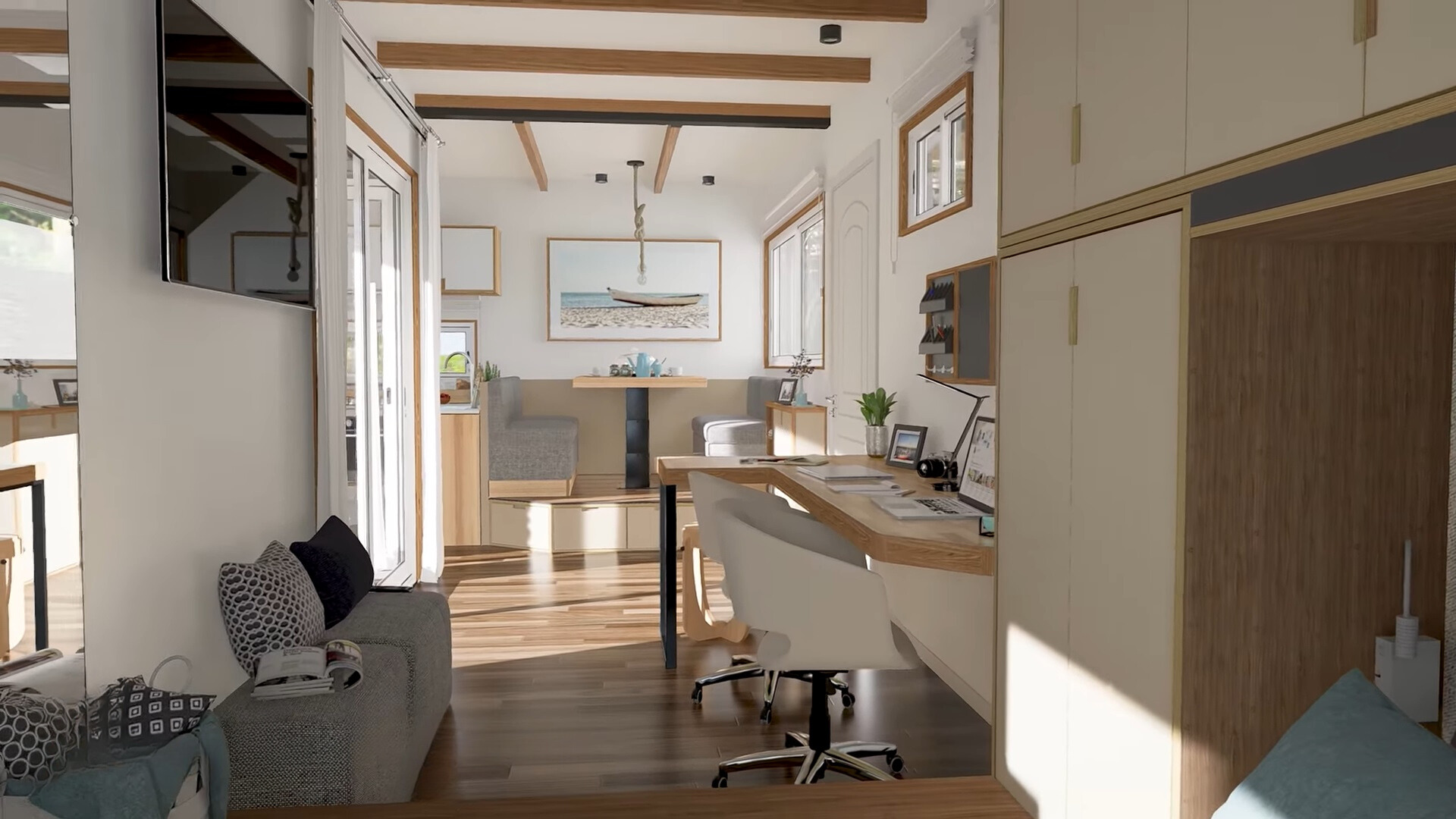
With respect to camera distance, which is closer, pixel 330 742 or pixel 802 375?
pixel 330 742

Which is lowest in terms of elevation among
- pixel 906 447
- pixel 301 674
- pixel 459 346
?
pixel 301 674

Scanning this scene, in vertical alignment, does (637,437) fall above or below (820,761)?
above

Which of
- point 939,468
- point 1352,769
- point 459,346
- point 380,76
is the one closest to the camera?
point 1352,769

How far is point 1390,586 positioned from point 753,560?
4.62 ft

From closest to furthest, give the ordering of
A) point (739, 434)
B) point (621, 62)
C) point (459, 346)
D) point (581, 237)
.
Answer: point (621, 62)
point (739, 434)
point (459, 346)
point (581, 237)

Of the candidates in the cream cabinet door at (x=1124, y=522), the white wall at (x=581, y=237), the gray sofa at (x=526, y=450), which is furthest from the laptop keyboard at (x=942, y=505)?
the white wall at (x=581, y=237)

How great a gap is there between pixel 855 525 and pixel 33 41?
2.15 metres

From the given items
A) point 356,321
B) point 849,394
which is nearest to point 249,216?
point 356,321

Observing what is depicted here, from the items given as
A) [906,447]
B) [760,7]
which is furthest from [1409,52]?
[760,7]

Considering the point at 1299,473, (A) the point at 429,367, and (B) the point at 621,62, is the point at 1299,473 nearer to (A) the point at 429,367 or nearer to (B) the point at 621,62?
(B) the point at 621,62

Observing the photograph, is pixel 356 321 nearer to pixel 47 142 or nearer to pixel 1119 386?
pixel 47 142

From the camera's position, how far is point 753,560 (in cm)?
256

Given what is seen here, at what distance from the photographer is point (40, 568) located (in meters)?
1.84

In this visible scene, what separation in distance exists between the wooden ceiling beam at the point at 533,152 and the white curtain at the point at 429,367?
0.66 m
